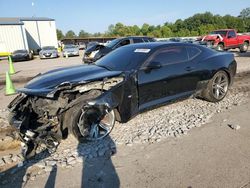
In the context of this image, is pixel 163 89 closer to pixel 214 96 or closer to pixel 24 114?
pixel 214 96

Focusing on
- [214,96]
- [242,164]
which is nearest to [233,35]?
[214,96]

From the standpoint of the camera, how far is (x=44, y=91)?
11.7ft

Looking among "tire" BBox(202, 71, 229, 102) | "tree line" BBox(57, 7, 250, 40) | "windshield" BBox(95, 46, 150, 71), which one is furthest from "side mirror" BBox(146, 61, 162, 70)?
"tree line" BBox(57, 7, 250, 40)

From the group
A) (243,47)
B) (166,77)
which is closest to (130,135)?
(166,77)

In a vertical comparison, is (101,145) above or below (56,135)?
below

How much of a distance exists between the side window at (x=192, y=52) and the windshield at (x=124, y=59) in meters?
1.17

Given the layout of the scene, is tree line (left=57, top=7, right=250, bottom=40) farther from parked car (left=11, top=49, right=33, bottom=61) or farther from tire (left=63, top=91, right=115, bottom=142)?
tire (left=63, top=91, right=115, bottom=142)

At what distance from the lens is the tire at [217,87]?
215 inches

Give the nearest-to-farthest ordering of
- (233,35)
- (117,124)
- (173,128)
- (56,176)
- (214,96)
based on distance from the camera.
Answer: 1. (56,176)
2. (173,128)
3. (117,124)
4. (214,96)
5. (233,35)

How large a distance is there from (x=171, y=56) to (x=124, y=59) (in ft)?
3.23

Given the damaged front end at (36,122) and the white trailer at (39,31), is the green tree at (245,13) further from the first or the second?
the damaged front end at (36,122)

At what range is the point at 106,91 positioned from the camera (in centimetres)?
388

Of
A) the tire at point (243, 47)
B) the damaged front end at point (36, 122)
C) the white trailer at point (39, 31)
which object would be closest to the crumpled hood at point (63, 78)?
the damaged front end at point (36, 122)

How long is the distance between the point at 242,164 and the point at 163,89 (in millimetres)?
1975
